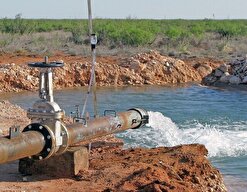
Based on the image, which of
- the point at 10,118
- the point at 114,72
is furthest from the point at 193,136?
the point at 114,72

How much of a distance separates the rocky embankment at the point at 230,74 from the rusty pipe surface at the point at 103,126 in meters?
16.9

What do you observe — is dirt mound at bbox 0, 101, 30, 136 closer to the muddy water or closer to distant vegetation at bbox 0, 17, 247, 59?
the muddy water

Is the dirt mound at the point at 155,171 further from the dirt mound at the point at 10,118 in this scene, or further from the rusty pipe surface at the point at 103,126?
the dirt mound at the point at 10,118

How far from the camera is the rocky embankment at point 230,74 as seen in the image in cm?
2760

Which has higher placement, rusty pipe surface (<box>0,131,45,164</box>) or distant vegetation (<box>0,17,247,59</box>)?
rusty pipe surface (<box>0,131,45,164</box>)

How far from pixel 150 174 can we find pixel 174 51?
26688 mm

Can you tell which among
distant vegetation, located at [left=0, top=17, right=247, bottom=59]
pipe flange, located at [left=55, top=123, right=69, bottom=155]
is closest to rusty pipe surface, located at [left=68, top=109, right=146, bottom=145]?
pipe flange, located at [left=55, top=123, right=69, bottom=155]

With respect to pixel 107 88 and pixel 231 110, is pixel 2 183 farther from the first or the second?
pixel 107 88

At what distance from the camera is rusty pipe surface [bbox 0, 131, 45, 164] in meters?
7.71

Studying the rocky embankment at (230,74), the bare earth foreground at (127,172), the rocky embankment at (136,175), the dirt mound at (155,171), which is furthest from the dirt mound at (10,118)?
the rocky embankment at (230,74)

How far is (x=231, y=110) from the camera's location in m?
19.9

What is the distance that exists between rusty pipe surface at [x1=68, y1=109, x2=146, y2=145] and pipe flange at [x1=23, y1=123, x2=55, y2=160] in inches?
23.5

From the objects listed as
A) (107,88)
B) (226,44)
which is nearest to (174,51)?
(226,44)

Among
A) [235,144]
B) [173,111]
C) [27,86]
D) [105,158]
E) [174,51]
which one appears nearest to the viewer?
[105,158]
